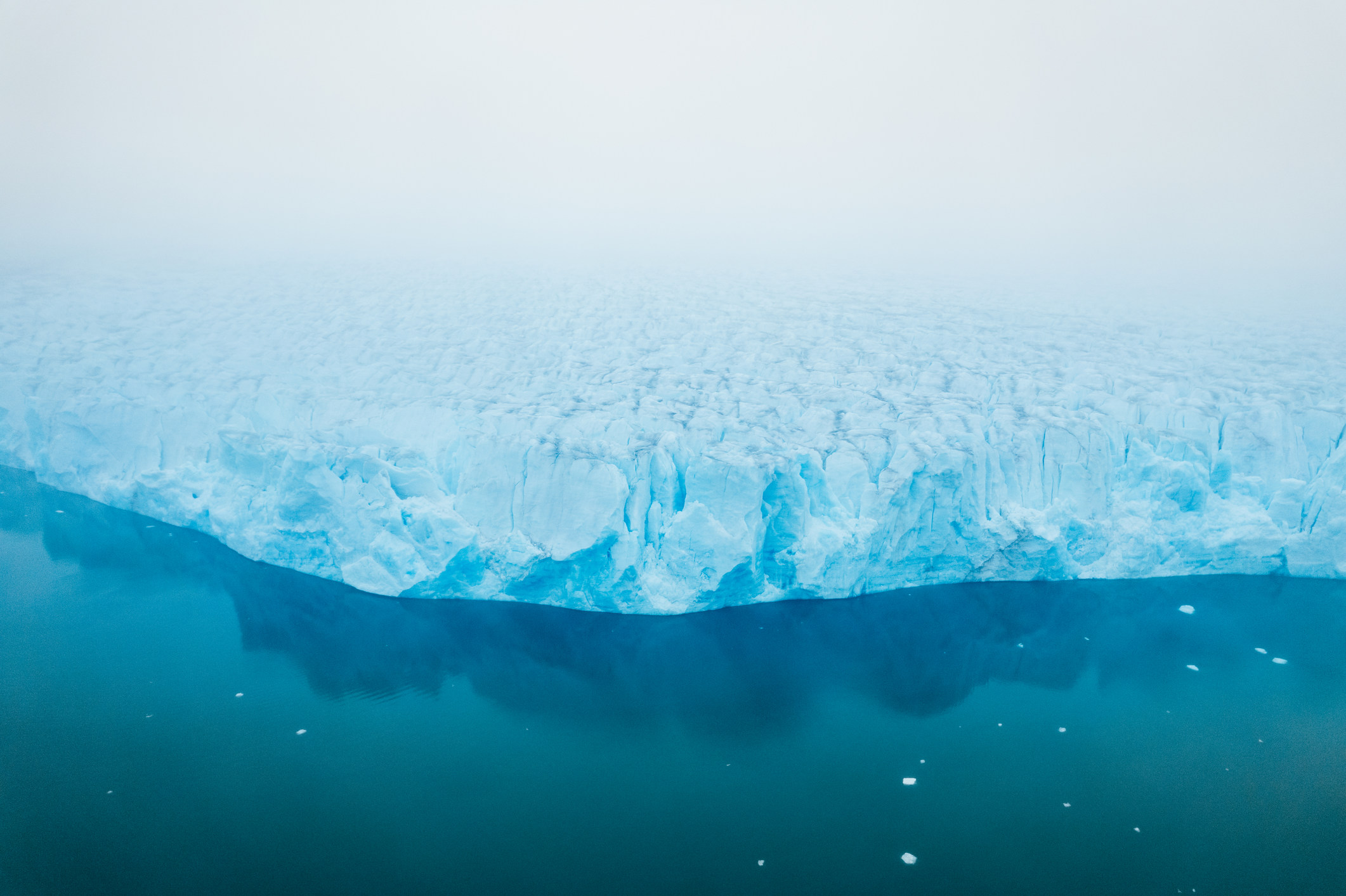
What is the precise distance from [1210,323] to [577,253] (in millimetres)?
8198

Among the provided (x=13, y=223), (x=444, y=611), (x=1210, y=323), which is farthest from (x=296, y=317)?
(x=1210, y=323)

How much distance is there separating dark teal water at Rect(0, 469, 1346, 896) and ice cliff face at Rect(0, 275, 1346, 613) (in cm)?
32

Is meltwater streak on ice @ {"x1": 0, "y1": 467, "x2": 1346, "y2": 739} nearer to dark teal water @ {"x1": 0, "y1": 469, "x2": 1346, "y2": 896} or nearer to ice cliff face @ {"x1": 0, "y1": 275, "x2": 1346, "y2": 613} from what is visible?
dark teal water @ {"x1": 0, "y1": 469, "x2": 1346, "y2": 896}

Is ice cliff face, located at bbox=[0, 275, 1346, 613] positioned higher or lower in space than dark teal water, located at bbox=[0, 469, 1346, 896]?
higher

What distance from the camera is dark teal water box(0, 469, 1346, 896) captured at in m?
3.86

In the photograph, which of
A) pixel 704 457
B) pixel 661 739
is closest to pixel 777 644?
pixel 661 739

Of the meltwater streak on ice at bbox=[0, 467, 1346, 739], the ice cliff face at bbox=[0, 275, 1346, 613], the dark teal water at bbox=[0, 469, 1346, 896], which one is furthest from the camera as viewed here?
the ice cliff face at bbox=[0, 275, 1346, 613]

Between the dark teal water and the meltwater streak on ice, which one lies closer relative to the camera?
the dark teal water

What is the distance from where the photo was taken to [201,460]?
6.54 m

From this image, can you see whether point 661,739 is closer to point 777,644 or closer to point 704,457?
point 777,644

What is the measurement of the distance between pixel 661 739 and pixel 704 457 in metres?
1.83

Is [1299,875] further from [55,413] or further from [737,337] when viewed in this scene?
[55,413]

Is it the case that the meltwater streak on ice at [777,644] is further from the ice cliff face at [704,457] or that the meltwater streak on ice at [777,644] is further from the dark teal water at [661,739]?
the ice cliff face at [704,457]

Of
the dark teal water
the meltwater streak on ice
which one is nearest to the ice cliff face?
the meltwater streak on ice
